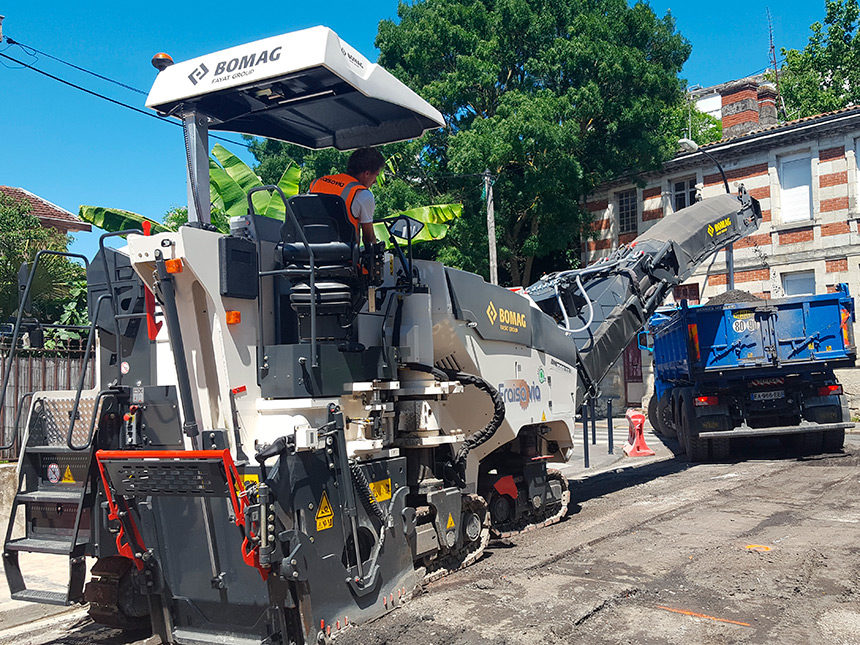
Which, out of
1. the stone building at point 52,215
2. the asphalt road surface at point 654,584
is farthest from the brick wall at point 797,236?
the stone building at point 52,215

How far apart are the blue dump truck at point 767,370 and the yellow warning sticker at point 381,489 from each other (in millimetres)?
8471

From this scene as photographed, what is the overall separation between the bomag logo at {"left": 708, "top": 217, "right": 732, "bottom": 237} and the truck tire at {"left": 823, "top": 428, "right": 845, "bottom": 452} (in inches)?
146

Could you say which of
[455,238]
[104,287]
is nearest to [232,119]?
[104,287]

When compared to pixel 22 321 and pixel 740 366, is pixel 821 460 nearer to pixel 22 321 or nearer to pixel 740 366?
pixel 740 366

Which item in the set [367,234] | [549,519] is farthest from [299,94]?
[549,519]

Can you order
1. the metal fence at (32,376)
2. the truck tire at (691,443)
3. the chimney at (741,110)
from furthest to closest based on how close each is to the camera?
the chimney at (741,110) < the truck tire at (691,443) < the metal fence at (32,376)

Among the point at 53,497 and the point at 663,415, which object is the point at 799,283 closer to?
the point at 663,415

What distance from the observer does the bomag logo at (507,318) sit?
23.6 ft

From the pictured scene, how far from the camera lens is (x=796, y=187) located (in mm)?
21578

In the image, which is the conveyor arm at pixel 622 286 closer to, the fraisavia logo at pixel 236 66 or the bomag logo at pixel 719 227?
the bomag logo at pixel 719 227

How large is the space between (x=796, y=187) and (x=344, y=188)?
19.0 meters

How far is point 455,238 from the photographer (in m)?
21.4

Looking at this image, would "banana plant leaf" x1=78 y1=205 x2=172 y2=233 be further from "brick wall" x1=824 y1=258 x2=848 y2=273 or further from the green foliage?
the green foliage

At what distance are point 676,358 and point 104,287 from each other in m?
10.9
